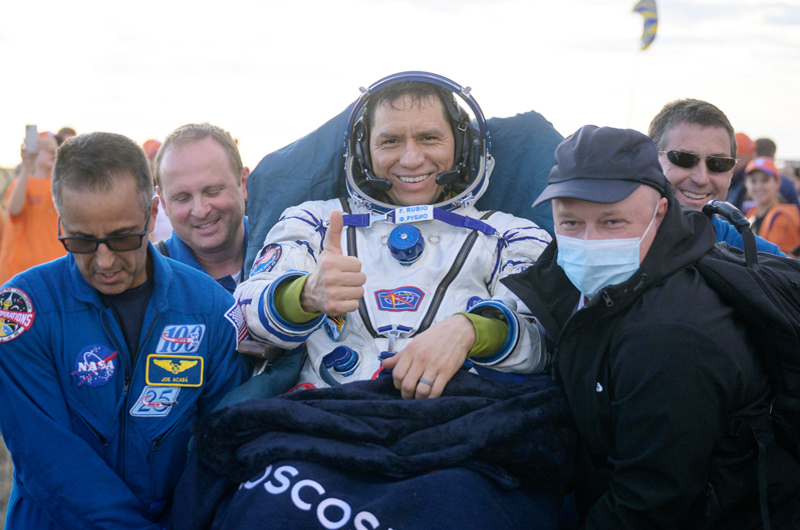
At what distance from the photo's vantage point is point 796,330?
159cm

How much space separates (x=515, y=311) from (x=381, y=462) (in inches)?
29.7

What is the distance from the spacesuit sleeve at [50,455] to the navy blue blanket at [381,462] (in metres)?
0.19

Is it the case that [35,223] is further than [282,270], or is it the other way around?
[35,223]

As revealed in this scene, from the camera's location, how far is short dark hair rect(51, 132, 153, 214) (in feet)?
6.03

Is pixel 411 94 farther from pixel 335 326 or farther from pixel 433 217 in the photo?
pixel 335 326

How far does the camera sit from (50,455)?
178 centimetres

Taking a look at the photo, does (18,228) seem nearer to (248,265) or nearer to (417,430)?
(248,265)

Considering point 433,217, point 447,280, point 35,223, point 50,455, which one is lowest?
point 50,455

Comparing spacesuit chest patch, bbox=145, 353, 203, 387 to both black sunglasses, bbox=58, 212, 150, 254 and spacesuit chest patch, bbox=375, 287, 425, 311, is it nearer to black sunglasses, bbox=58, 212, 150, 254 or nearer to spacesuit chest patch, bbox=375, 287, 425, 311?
black sunglasses, bbox=58, 212, 150, 254

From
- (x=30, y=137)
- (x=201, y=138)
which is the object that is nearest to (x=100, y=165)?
(x=201, y=138)

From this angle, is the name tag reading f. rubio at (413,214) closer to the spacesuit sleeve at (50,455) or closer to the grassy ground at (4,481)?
the spacesuit sleeve at (50,455)

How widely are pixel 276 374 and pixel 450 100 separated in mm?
1304

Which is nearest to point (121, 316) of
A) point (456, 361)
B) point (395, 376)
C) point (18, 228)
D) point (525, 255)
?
point (395, 376)

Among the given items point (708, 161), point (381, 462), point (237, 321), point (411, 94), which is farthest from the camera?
point (708, 161)
